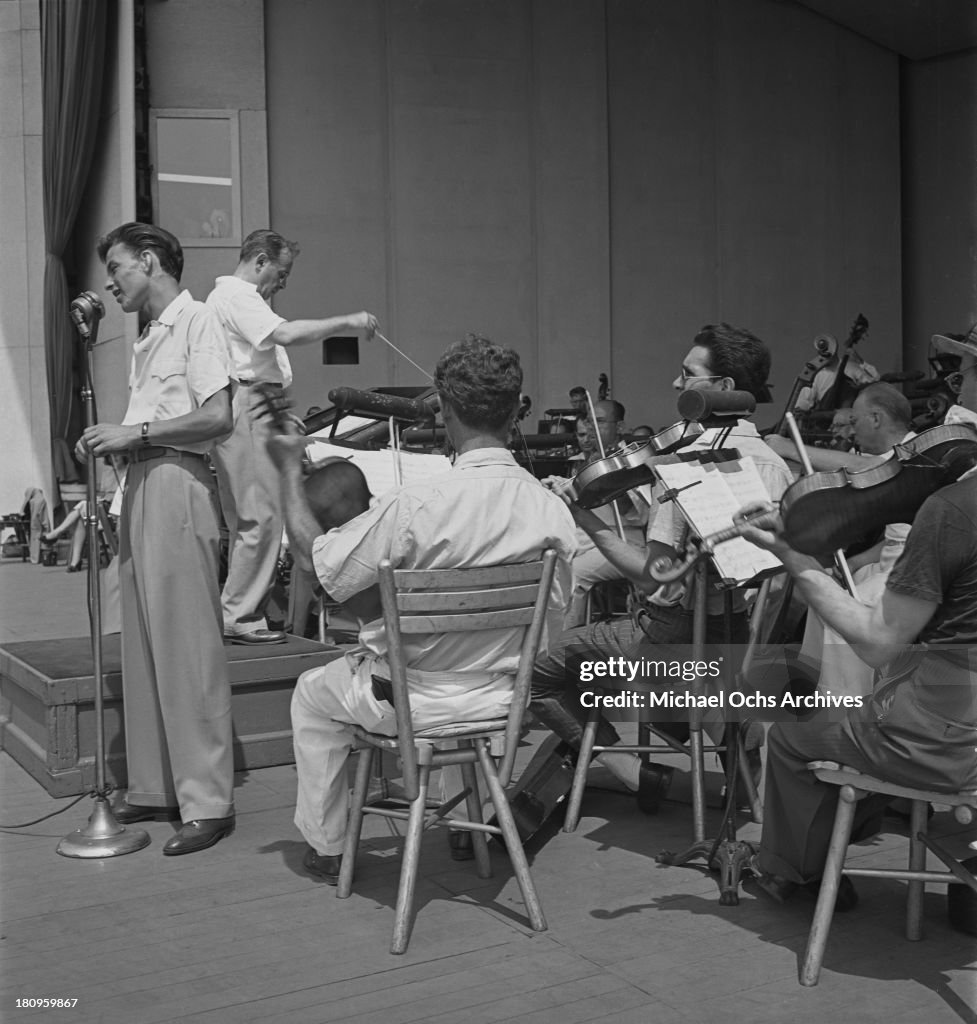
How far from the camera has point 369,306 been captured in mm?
14172

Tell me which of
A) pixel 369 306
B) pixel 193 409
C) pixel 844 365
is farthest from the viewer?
pixel 369 306

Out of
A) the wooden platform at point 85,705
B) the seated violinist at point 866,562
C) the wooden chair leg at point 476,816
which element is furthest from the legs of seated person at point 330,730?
the wooden platform at point 85,705

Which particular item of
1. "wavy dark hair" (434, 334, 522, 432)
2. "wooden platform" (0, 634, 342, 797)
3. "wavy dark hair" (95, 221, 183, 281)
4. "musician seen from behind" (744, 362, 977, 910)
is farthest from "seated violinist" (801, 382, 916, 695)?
"wavy dark hair" (95, 221, 183, 281)

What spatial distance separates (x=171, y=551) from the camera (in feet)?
12.1

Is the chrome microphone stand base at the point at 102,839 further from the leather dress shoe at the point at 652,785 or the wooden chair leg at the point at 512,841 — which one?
the leather dress shoe at the point at 652,785

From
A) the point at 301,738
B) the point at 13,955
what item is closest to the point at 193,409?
the point at 301,738

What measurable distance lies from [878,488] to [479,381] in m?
0.97

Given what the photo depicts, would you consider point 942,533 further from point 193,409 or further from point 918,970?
point 193,409

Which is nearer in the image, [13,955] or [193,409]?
[13,955]

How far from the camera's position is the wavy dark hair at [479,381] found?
2.98m

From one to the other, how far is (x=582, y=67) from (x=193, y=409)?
12079 mm

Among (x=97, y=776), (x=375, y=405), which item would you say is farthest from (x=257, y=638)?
(x=375, y=405)

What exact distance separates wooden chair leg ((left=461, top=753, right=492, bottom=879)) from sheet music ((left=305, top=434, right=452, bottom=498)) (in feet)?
4.66

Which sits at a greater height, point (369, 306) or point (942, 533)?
point (369, 306)
